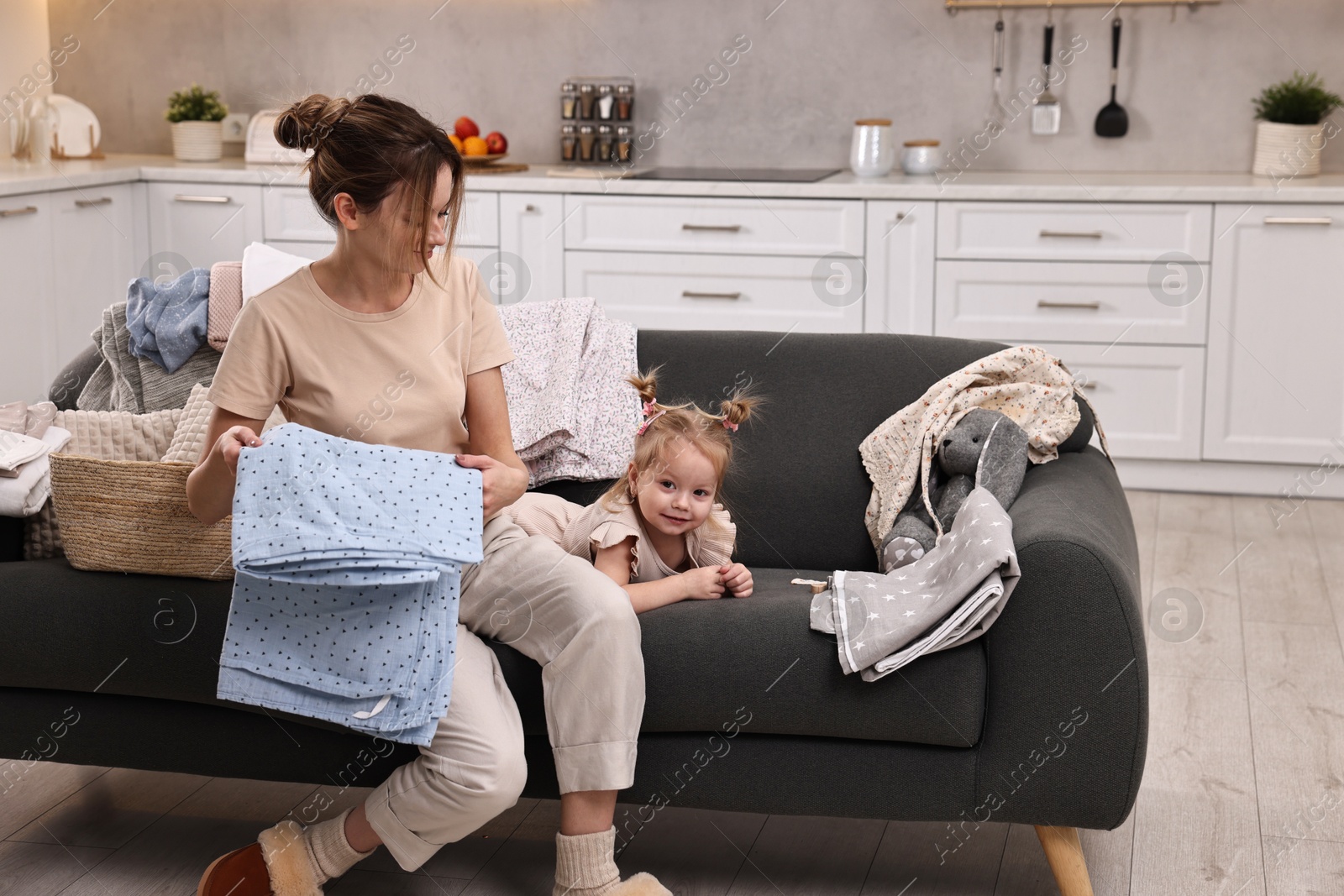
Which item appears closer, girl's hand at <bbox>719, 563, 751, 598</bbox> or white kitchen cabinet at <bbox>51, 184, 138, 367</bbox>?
girl's hand at <bbox>719, 563, 751, 598</bbox>

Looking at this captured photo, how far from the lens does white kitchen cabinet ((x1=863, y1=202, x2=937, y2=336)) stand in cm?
370

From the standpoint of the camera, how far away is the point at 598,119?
14.2 ft

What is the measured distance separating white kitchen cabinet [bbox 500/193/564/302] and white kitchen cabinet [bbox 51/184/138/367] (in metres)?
1.16

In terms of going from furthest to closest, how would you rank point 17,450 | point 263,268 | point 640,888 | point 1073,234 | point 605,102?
1. point 605,102
2. point 1073,234
3. point 263,268
4. point 17,450
5. point 640,888

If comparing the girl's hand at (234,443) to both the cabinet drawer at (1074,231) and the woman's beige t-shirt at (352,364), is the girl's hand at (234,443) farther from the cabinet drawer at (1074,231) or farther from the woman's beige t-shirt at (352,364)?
the cabinet drawer at (1074,231)

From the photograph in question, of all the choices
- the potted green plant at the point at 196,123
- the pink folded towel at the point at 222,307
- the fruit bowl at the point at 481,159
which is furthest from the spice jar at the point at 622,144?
the pink folded towel at the point at 222,307

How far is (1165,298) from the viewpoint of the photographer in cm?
360

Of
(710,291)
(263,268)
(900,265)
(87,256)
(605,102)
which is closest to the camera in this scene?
(263,268)

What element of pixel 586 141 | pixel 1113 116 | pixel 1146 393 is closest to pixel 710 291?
pixel 586 141

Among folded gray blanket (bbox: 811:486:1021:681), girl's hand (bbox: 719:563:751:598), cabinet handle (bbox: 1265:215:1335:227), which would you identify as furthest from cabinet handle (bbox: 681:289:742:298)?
folded gray blanket (bbox: 811:486:1021:681)

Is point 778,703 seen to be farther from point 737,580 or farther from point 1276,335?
point 1276,335

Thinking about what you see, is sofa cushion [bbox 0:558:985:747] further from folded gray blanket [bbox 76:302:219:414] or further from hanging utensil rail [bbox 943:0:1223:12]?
hanging utensil rail [bbox 943:0:1223:12]

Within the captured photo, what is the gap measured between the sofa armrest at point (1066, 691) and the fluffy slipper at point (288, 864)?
826 millimetres

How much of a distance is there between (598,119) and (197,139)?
51.9 inches
